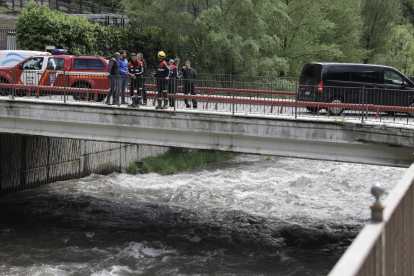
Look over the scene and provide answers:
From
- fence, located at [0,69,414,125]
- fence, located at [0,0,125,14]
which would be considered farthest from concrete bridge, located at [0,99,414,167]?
fence, located at [0,0,125,14]

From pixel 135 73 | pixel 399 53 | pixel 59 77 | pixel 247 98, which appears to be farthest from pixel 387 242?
pixel 399 53

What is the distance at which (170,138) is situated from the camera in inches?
505

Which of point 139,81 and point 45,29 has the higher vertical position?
point 45,29

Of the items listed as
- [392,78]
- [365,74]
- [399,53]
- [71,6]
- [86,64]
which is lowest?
[392,78]

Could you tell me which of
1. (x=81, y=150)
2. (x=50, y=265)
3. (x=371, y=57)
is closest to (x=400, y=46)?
(x=371, y=57)

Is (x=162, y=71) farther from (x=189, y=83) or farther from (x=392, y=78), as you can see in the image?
(x=392, y=78)

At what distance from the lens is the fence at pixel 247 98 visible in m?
11.9

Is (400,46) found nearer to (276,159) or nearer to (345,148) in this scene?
(276,159)

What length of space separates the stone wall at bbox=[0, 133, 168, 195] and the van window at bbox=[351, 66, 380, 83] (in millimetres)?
11808

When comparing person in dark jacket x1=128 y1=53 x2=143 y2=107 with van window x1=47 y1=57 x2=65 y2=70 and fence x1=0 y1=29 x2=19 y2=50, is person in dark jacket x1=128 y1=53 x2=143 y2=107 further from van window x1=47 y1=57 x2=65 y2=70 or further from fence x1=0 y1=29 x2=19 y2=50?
fence x1=0 y1=29 x2=19 y2=50

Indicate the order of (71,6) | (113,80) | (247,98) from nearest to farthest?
1. (247,98)
2. (113,80)
3. (71,6)

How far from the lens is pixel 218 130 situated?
12.3m

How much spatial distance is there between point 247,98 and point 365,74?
5464mm

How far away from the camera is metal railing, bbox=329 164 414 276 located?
2.29 metres
